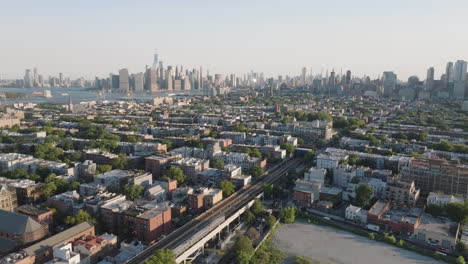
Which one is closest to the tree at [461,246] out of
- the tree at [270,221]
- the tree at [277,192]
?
the tree at [270,221]

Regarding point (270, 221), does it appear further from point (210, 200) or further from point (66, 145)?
point (66, 145)

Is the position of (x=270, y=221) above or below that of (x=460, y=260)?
above

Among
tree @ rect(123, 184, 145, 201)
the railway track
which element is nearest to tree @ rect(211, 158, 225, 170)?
the railway track

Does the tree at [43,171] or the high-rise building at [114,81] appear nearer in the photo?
the tree at [43,171]

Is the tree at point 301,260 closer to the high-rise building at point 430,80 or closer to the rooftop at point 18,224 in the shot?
the rooftop at point 18,224

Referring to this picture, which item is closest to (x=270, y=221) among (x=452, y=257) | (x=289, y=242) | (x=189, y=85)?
(x=289, y=242)

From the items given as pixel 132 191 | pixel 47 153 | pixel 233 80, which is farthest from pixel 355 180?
pixel 233 80

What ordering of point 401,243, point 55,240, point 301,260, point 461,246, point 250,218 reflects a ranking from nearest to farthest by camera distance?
point 55,240 → point 301,260 → point 461,246 → point 401,243 → point 250,218
